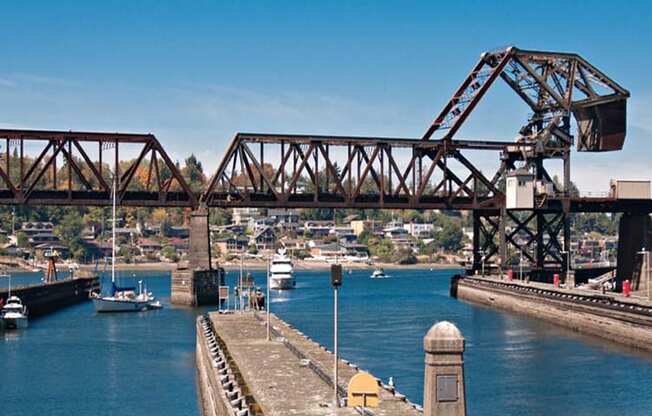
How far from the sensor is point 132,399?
60.2 m

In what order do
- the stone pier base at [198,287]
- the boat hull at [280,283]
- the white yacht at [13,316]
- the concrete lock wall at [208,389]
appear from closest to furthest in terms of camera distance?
the concrete lock wall at [208,389] < the white yacht at [13,316] < the stone pier base at [198,287] < the boat hull at [280,283]

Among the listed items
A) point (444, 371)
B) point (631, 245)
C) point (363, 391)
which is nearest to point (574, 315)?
point (631, 245)

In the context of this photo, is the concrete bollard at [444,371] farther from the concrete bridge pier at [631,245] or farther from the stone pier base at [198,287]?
the concrete bridge pier at [631,245]

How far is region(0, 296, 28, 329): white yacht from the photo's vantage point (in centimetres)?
10019

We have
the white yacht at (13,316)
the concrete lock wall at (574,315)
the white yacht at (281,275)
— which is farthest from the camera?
the white yacht at (281,275)

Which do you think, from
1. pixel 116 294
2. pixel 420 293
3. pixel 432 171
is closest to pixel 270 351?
pixel 116 294

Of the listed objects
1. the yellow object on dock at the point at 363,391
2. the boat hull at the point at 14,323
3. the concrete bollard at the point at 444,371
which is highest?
the concrete bollard at the point at 444,371

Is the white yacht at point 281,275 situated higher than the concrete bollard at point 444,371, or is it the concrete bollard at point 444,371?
the concrete bollard at point 444,371

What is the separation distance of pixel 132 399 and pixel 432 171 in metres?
86.2

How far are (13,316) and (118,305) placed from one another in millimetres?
23391

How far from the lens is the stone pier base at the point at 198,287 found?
123562mm

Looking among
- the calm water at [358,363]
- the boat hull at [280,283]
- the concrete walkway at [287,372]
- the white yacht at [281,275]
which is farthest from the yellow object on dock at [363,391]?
the boat hull at [280,283]

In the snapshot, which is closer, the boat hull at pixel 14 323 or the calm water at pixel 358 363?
the calm water at pixel 358 363

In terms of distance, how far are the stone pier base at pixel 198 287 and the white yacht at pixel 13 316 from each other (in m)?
24.3
